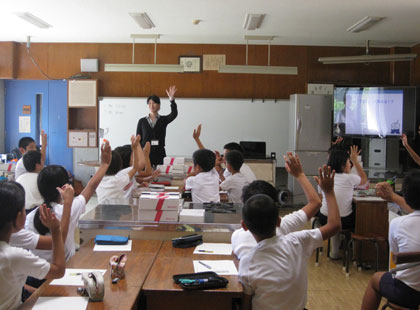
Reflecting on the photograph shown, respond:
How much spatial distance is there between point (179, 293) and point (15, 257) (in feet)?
2.39

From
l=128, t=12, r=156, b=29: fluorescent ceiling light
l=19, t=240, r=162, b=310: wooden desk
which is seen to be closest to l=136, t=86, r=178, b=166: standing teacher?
l=128, t=12, r=156, b=29: fluorescent ceiling light

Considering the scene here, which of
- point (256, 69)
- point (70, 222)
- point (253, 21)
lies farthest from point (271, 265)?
point (256, 69)

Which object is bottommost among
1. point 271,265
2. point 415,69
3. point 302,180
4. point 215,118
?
point 271,265

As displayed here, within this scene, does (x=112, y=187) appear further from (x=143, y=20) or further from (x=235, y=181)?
(x=143, y=20)

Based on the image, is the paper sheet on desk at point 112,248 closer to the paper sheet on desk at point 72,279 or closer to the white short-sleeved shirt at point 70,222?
the white short-sleeved shirt at point 70,222

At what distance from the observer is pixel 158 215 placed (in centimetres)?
290

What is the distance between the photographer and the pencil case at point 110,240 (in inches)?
106

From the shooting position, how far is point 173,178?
17.8ft

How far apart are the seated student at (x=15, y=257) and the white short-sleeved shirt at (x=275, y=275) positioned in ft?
2.80

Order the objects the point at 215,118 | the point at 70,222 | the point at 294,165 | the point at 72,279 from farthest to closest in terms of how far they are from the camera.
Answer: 1. the point at 215,118
2. the point at 70,222
3. the point at 294,165
4. the point at 72,279

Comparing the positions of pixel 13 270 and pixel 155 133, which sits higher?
pixel 155 133

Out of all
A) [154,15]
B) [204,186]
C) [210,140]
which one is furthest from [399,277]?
[210,140]

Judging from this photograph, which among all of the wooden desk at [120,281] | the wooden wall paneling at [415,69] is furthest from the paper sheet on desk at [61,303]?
the wooden wall paneling at [415,69]

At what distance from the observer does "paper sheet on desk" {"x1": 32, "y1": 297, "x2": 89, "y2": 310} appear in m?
1.84
